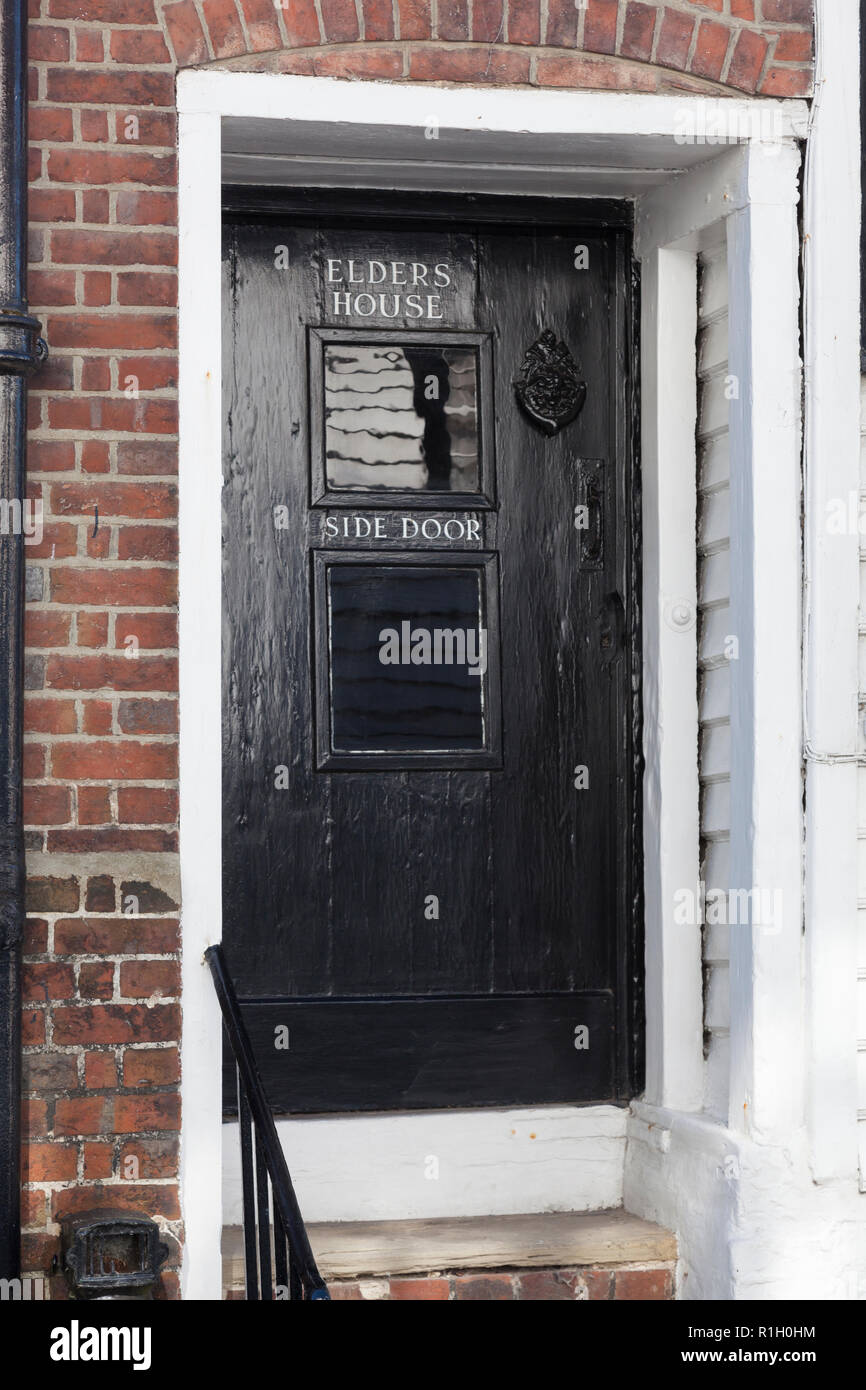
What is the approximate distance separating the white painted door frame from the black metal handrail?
0.14m

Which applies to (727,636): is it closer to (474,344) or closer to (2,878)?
(474,344)

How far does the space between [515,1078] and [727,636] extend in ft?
4.09

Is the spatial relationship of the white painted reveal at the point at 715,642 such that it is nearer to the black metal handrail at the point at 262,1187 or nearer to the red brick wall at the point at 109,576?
the red brick wall at the point at 109,576

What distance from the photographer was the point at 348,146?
3.99 m

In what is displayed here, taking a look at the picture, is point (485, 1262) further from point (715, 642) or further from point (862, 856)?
point (715, 642)

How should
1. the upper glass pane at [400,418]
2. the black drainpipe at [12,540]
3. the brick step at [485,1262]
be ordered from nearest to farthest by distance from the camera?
the black drainpipe at [12,540] → the brick step at [485,1262] → the upper glass pane at [400,418]

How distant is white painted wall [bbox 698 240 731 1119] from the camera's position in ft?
13.6

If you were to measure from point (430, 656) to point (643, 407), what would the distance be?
851mm

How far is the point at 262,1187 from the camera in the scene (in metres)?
3.43

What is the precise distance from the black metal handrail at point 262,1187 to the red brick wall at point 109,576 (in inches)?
7.5

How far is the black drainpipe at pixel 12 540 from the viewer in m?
3.53

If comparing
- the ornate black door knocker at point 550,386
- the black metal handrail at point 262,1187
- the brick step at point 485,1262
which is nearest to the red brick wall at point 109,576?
the black metal handrail at point 262,1187

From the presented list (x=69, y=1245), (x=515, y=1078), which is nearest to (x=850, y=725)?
(x=515, y=1078)

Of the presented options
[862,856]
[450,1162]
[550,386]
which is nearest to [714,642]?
[862,856]
